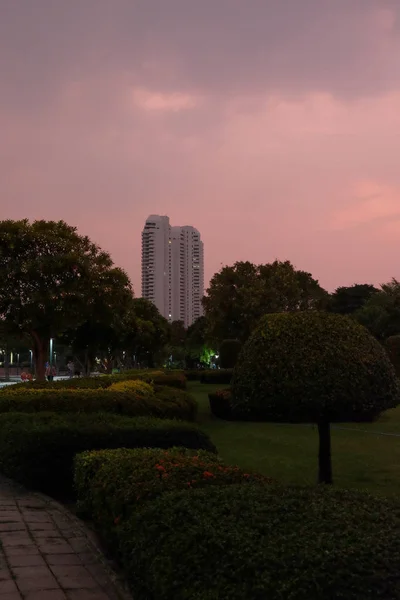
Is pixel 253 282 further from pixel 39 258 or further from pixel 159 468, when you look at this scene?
pixel 159 468

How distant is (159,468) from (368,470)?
22.3ft

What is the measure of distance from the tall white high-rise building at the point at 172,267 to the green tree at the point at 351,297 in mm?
107863

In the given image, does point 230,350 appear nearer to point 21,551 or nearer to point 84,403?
point 84,403

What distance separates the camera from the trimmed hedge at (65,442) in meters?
7.98

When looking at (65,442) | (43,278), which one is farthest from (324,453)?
(43,278)

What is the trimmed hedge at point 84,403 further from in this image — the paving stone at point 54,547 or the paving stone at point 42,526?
the paving stone at point 54,547

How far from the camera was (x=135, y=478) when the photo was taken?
500 centimetres

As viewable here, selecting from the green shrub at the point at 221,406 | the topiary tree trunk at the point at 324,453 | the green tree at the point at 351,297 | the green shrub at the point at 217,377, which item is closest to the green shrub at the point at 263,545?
the topiary tree trunk at the point at 324,453

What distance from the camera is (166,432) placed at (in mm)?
8273

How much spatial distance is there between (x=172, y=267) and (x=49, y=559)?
7152 inches

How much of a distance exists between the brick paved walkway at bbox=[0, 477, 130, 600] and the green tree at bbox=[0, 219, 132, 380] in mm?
23518

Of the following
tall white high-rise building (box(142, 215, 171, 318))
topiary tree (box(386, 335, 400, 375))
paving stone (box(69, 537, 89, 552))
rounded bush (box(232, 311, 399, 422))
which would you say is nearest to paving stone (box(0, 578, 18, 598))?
paving stone (box(69, 537, 89, 552))

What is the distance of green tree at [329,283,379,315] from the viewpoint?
7300cm

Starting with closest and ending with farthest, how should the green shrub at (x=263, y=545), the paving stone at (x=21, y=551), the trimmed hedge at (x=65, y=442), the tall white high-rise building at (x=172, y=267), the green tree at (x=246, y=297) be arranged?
1. the green shrub at (x=263, y=545)
2. the paving stone at (x=21, y=551)
3. the trimmed hedge at (x=65, y=442)
4. the green tree at (x=246, y=297)
5. the tall white high-rise building at (x=172, y=267)
